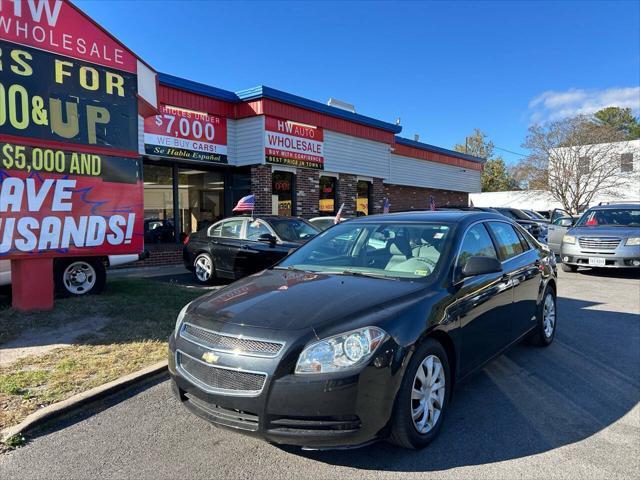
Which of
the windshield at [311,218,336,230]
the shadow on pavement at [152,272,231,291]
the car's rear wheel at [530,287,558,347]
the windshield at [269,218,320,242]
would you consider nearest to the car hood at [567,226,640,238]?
the windshield at [311,218,336,230]

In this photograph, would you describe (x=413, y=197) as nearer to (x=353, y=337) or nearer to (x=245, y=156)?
(x=245, y=156)

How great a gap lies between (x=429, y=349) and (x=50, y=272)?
Result: 5.52m

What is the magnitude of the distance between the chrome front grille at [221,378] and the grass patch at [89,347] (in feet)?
4.87

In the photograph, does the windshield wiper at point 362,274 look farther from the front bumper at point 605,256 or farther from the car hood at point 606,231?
the car hood at point 606,231

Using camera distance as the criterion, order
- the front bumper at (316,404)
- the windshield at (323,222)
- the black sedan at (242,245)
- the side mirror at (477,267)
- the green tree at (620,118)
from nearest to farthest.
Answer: the front bumper at (316,404) → the side mirror at (477,267) → the black sedan at (242,245) → the windshield at (323,222) → the green tree at (620,118)

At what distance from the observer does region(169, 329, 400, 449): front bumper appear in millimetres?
2588

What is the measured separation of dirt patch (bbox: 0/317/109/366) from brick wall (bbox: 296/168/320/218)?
31.6 ft

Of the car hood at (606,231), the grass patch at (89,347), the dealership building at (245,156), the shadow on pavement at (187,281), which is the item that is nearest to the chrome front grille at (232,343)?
the grass patch at (89,347)

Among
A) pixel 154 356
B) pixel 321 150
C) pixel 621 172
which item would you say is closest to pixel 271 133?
pixel 321 150

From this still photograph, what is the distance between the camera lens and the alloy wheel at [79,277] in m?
7.27

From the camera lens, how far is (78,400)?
12.1ft

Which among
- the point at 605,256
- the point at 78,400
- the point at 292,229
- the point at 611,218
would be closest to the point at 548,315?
the point at 78,400

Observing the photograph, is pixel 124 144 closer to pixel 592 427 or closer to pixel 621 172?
pixel 592 427

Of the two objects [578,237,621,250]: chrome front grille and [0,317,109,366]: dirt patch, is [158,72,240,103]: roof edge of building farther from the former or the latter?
[578,237,621,250]: chrome front grille
